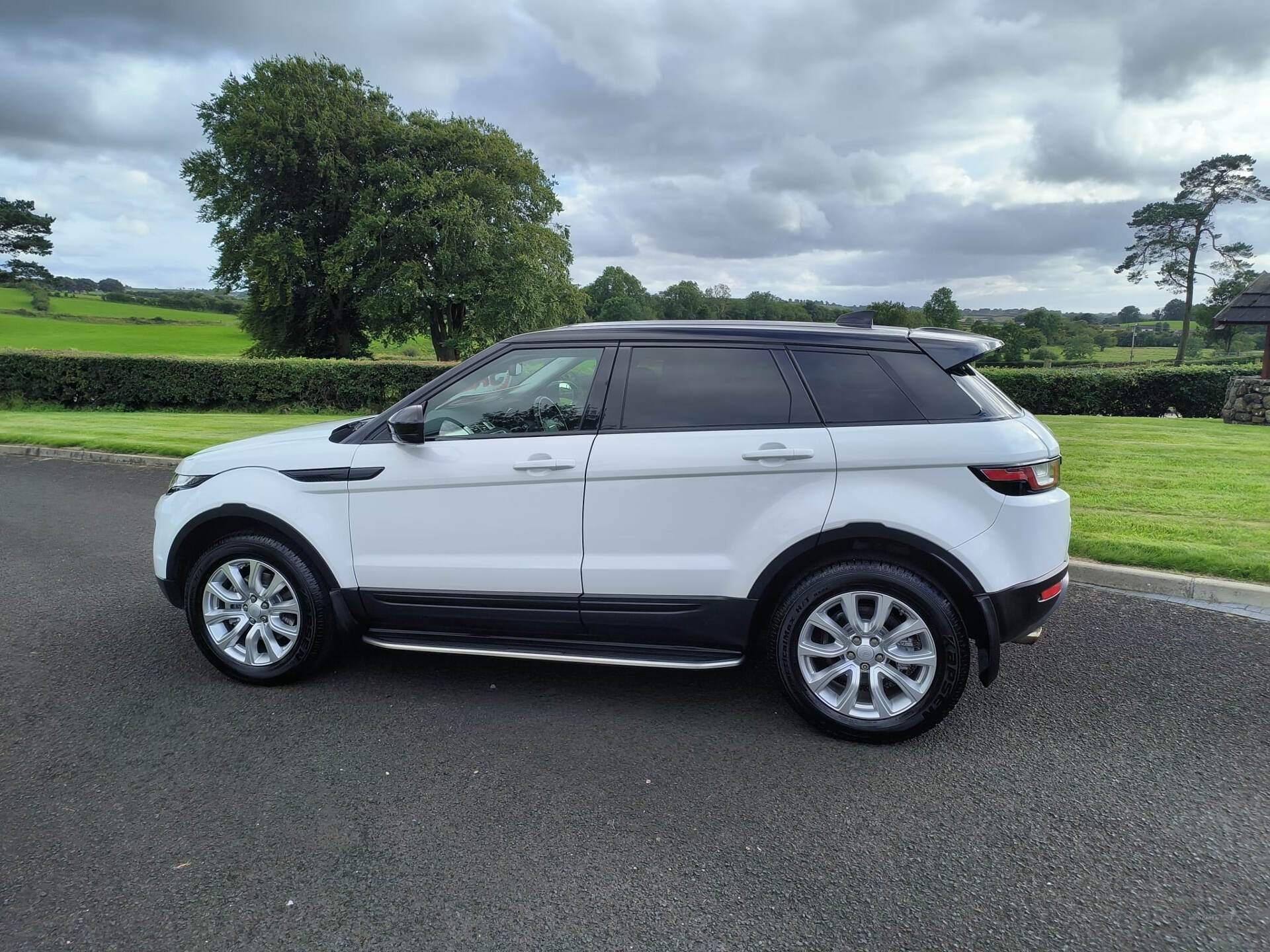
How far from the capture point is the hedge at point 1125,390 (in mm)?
18250

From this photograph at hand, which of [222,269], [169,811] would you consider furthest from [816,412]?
[222,269]

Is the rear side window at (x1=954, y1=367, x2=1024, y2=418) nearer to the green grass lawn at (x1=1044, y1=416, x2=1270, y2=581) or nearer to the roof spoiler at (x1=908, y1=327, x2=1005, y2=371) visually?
the roof spoiler at (x1=908, y1=327, x2=1005, y2=371)

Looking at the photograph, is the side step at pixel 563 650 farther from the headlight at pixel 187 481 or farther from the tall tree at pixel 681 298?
the tall tree at pixel 681 298

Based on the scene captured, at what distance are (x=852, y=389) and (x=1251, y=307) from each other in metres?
18.6

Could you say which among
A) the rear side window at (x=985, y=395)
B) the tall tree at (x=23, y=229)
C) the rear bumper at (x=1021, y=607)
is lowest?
the rear bumper at (x=1021, y=607)

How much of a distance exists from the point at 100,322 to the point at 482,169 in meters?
45.6

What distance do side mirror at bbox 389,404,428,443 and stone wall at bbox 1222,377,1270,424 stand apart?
18.4m

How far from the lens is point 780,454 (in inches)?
136

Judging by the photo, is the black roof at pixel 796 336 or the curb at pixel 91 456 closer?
the black roof at pixel 796 336

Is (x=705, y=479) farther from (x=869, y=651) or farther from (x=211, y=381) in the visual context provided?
(x=211, y=381)

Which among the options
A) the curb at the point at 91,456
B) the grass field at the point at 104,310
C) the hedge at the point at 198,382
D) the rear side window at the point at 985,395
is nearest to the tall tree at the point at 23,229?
the grass field at the point at 104,310

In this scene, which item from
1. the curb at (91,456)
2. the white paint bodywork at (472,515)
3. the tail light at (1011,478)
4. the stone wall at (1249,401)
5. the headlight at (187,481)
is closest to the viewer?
the tail light at (1011,478)

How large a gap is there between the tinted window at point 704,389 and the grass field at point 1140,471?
381 centimetres

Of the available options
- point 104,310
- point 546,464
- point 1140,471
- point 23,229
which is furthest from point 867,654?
point 104,310
